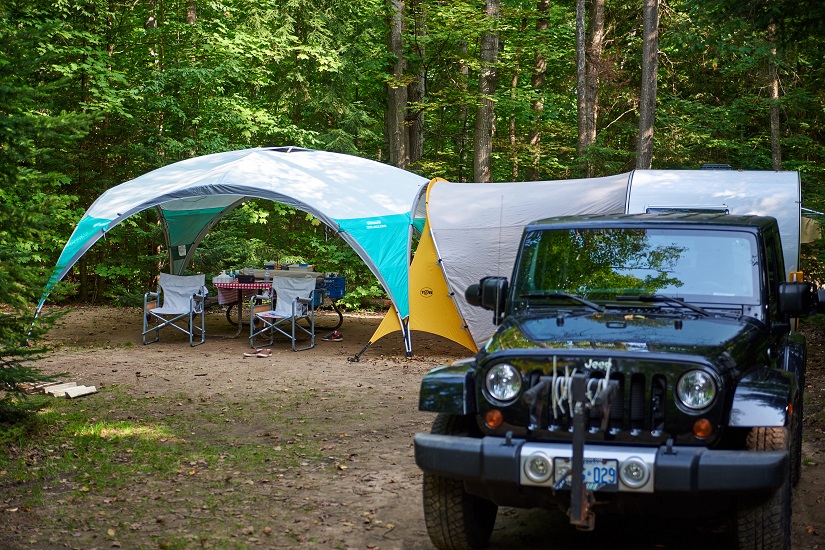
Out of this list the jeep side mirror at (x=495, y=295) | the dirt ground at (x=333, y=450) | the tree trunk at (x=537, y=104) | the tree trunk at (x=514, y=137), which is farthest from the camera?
the tree trunk at (x=537, y=104)

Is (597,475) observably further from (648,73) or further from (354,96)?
(354,96)

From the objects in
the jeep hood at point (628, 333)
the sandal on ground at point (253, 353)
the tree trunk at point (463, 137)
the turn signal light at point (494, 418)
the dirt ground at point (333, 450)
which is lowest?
the dirt ground at point (333, 450)

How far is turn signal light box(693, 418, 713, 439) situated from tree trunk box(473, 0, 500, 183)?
1580cm

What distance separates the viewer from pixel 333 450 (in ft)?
23.5

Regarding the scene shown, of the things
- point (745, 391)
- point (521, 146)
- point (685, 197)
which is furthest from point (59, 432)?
point (521, 146)

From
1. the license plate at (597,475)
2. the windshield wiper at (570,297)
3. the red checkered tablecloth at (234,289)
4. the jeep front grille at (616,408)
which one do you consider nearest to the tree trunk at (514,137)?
the red checkered tablecloth at (234,289)

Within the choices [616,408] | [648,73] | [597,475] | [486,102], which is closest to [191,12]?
[486,102]

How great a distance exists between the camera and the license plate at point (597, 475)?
3801 mm

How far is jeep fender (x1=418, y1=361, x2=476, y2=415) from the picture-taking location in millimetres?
4324

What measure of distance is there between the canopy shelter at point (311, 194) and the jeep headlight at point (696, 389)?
8.35 metres

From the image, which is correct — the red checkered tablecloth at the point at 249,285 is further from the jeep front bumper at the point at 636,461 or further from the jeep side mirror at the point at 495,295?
the jeep front bumper at the point at 636,461

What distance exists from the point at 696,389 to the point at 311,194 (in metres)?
9.47

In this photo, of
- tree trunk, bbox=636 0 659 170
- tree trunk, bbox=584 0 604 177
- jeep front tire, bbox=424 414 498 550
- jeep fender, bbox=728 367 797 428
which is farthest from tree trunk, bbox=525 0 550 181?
jeep fender, bbox=728 367 797 428

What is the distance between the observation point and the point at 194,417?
840 cm
